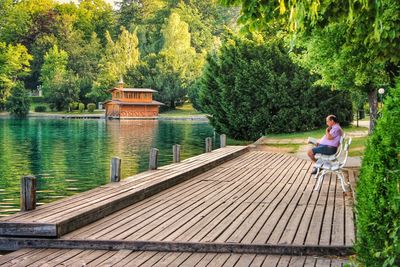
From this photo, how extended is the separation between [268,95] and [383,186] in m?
37.4

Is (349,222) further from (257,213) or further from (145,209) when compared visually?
(145,209)

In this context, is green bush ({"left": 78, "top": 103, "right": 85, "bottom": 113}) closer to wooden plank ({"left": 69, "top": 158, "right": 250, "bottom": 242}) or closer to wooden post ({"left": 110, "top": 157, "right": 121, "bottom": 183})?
wooden post ({"left": 110, "top": 157, "right": 121, "bottom": 183})

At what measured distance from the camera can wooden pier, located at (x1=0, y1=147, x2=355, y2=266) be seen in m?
8.21

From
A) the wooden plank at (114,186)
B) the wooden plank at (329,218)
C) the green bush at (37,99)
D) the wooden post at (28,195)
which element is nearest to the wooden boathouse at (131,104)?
the green bush at (37,99)

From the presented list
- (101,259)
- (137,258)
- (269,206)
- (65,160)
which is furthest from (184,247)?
(65,160)

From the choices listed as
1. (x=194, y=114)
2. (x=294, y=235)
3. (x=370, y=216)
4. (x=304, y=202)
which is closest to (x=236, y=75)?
(x=304, y=202)

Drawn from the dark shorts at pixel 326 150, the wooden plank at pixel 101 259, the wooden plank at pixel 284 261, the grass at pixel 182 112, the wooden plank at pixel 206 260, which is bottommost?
the grass at pixel 182 112

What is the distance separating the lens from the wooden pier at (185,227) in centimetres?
821

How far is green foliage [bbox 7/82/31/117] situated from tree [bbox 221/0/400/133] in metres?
79.1

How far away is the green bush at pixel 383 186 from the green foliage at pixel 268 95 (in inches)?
1442

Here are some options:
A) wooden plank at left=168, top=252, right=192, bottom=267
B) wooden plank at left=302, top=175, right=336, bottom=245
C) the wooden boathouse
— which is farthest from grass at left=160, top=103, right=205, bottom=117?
wooden plank at left=168, top=252, right=192, bottom=267

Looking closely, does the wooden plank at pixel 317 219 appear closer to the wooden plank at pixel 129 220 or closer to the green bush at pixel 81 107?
the wooden plank at pixel 129 220

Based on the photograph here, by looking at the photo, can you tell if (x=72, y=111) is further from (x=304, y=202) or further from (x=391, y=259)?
(x=391, y=259)

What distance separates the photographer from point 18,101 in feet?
314
